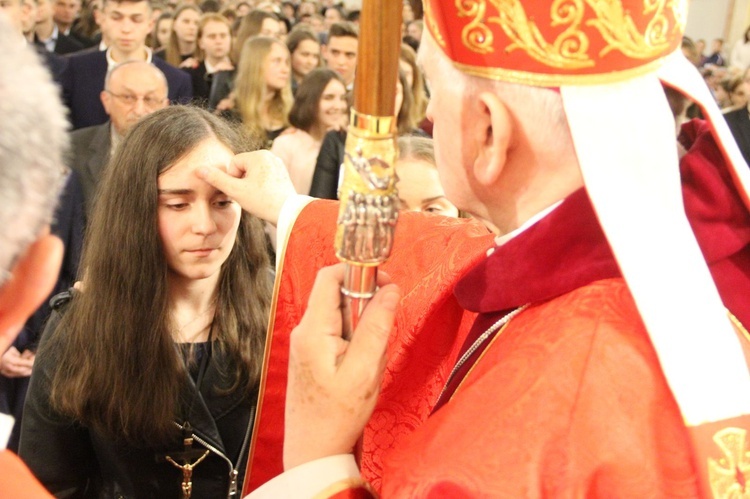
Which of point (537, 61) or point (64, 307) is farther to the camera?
point (64, 307)

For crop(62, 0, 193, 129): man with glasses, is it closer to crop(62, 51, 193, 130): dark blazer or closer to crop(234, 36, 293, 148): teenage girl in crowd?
crop(62, 51, 193, 130): dark blazer

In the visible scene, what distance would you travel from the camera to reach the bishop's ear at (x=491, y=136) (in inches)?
50.9

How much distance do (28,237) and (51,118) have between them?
13 cm

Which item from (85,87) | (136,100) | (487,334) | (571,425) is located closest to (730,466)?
(571,425)

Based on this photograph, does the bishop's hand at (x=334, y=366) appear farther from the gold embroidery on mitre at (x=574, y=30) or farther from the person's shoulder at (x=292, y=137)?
the person's shoulder at (x=292, y=137)

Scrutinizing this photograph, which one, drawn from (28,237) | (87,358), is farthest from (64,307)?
(28,237)

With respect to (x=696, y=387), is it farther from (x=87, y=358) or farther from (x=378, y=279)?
(x=87, y=358)

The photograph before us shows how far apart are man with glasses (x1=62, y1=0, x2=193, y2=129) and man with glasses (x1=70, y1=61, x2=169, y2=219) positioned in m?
0.94

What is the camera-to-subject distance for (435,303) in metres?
1.89

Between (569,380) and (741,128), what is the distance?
4.40 meters

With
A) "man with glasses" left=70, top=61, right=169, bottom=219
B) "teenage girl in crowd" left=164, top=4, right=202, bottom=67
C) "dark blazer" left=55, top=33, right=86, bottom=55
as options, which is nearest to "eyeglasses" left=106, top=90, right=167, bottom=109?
"man with glasses" left=70, top=61, right=169, bottom=219

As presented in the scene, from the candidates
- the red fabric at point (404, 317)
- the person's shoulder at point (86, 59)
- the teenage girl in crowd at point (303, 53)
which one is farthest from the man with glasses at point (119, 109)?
the teenage girl in crowd at point (303, 53)

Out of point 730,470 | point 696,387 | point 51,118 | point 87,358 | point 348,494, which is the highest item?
point 51,118

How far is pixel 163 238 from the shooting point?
2.23 metres
